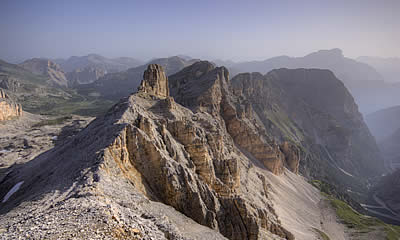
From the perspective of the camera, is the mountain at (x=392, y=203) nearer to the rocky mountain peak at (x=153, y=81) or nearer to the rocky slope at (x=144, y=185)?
the rocky slope at (x=144, y=185)

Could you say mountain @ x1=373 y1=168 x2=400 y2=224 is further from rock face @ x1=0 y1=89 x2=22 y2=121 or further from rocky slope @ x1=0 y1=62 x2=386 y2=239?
rock face @ x1=0 y1=89 x2=22 y2=121

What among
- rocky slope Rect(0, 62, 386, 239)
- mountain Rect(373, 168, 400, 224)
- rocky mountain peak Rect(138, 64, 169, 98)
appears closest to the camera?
rocky slope Rect(0, 62, 386, 239)

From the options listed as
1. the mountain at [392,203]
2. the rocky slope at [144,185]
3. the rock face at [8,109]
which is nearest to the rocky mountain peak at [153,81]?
the rocky slope at [144,185]

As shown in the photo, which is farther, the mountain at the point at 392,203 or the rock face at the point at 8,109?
the mountain at the point at 392,203

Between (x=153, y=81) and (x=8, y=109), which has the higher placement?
(x=153, y=81)

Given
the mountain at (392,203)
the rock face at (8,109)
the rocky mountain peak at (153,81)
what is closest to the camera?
the rocky mountain peak at (153,81)

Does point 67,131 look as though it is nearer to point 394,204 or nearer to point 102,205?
point 102,205

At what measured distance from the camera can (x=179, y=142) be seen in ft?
172

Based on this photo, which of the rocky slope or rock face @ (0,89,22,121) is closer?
the rocky slope

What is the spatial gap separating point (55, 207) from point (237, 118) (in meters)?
97.6

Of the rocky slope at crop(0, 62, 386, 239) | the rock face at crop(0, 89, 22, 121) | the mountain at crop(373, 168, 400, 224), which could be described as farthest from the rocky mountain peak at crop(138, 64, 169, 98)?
the mountain at crop(373, 168, 400, 224)

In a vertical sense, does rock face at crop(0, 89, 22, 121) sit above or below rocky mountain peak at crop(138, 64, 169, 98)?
below

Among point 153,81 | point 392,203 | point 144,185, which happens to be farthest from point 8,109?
point 392,203

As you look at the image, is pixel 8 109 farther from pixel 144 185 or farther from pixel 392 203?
pixel 392 203
